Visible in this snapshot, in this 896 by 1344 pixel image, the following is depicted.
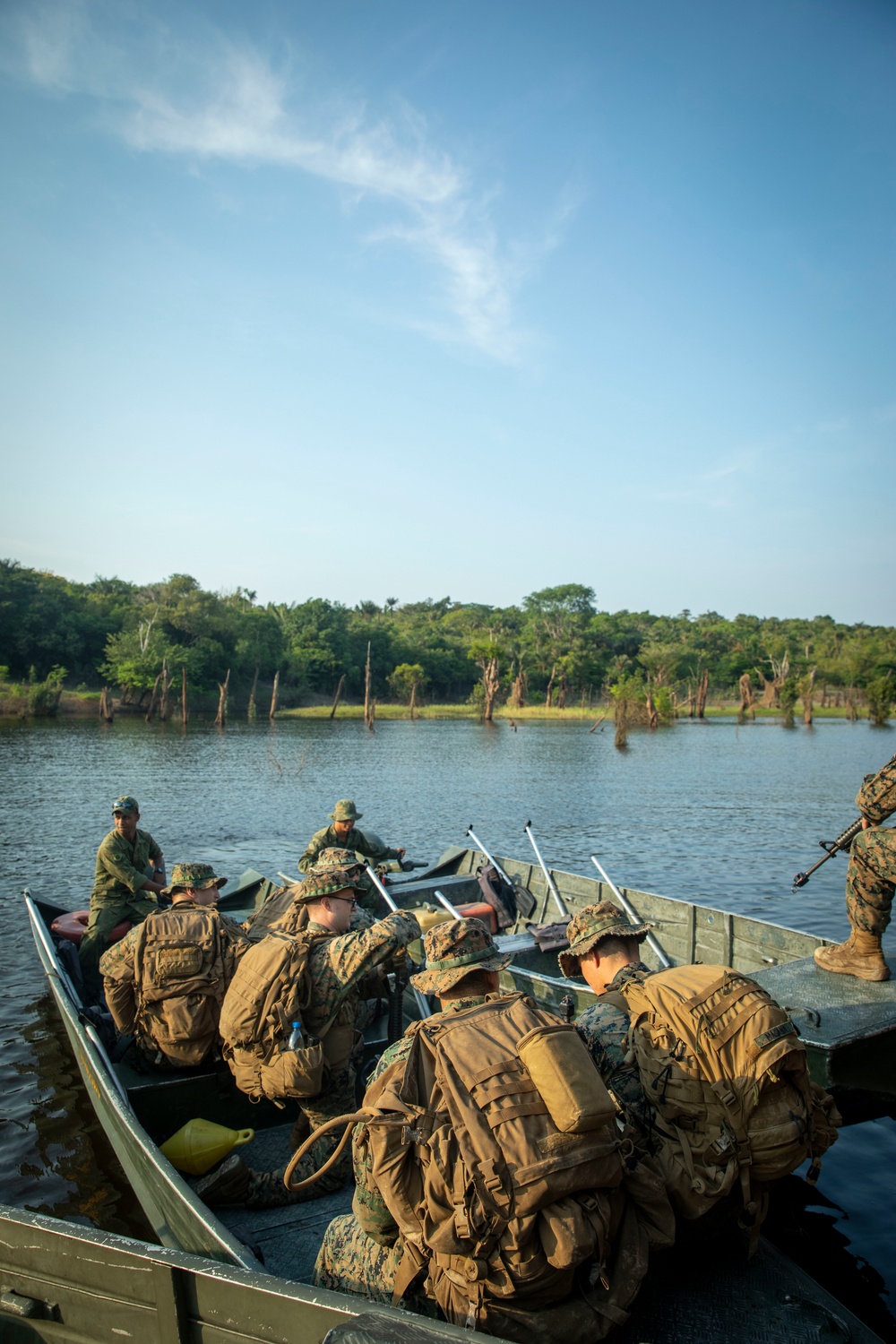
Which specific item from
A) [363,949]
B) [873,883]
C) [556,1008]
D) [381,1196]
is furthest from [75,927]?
[873,883]

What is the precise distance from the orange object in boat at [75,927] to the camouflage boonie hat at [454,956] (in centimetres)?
652

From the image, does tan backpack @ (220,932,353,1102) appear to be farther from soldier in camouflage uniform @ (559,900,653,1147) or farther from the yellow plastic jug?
soldier in camouflage uniform @ (559,900,653,1147)

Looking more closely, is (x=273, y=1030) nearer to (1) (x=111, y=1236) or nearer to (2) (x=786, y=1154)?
(1) (x=111, y=1236)

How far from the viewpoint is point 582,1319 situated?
2.86 metres

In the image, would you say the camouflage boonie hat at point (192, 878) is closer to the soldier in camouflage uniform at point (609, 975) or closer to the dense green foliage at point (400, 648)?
the soldier in camouflage uniform at point (609, 975)

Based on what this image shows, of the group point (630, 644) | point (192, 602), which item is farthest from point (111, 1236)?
point (630, 644)

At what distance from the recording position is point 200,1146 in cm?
508

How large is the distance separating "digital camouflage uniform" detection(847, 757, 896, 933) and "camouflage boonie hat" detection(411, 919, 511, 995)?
4368 millimetres

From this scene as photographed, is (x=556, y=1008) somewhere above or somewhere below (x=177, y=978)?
below

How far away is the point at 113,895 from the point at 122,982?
3.59 metres

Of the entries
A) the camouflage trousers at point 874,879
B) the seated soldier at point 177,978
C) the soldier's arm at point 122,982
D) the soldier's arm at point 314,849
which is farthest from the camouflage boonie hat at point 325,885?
the soldier's arm at point 314,849

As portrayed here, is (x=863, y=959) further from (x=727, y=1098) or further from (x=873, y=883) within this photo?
(x=727, y=1098)

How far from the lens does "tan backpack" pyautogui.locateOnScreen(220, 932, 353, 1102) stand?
15.5 ft

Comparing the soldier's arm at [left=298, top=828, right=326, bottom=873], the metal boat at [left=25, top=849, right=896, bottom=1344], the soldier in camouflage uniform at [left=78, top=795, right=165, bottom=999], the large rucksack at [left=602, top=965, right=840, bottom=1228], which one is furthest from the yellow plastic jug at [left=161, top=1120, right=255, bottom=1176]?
the soldier's arm at [left=298, top=828, right=326, bottom=873]
